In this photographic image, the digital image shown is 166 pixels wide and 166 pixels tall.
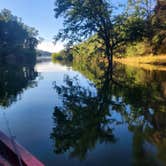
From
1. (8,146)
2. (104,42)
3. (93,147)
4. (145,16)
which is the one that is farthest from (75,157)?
(145,16)

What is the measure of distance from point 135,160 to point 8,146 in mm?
2590

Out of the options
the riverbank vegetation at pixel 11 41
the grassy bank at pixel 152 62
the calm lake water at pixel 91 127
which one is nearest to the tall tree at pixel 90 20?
the grassy bank at pixel 152 62

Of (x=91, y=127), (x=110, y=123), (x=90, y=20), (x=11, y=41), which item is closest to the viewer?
(x=91, y=127)

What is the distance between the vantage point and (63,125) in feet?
25.8

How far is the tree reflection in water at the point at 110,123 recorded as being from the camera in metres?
5.83

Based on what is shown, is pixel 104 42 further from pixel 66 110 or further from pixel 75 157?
pixel 75 157

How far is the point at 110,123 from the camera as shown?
26.6 ft

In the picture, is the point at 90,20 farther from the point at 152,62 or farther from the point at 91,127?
the point at 91,127

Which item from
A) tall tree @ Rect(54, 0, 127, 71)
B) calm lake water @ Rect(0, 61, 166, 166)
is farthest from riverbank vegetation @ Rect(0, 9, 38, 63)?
calm lake water @ Rect(0, 61, 166, 166)

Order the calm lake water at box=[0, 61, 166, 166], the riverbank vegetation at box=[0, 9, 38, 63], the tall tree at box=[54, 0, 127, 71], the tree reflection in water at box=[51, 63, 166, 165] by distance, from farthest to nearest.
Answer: the riverbank vegetation at box=[0, 9, 38, 63] → the tall tree at box=[54, 0, 127, 71] → the tree reflection in water at box=[51, 63, 166, 165] → the calm lake water at box=[0, 61, 166, 166]

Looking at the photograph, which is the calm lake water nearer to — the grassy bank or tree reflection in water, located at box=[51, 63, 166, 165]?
tree reflection in water, located at box=[51, 63, 166, 165]

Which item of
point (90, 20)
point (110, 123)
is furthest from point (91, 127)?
point (90, 20)

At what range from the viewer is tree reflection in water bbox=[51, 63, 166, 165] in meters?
5.83

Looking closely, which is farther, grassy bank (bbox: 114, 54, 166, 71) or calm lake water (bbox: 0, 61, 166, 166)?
grassy bank (bbox: 114, 54, 166, 71)
